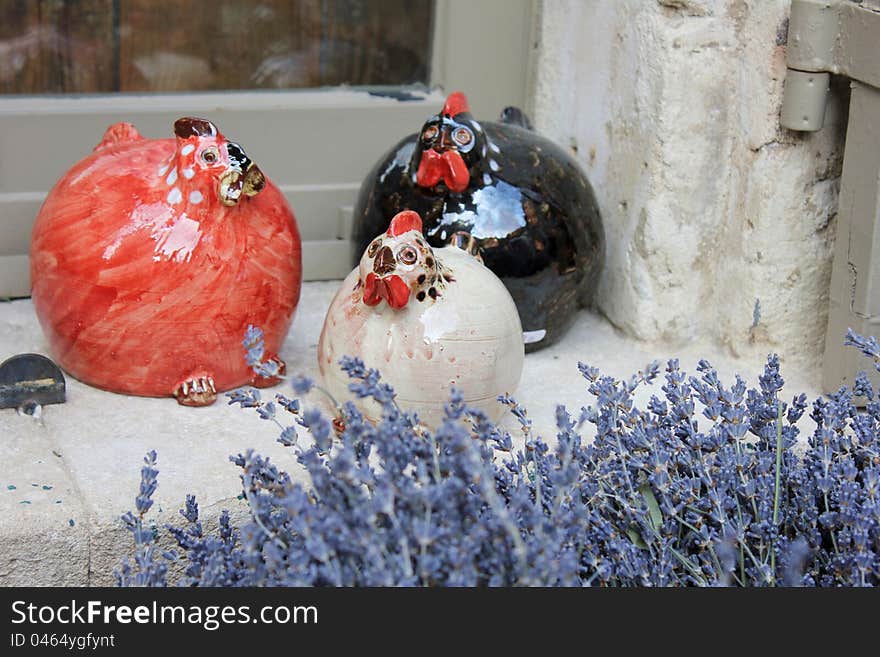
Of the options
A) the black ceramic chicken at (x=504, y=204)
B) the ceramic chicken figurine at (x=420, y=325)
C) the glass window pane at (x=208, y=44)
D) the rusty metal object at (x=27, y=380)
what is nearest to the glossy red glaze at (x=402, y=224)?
the ceramic chicken figurine at (x=420, y=325)

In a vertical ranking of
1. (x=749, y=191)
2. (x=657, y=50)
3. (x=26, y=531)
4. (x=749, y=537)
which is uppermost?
(x=657, y=50)

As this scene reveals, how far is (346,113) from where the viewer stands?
2.86 m

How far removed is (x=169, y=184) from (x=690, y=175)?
3.48ft

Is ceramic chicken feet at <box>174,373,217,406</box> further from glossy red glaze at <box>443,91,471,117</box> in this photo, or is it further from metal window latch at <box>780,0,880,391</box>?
metal window latch at <box>780,0,880,391</box>

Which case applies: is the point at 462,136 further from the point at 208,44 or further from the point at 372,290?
the point at 208,44

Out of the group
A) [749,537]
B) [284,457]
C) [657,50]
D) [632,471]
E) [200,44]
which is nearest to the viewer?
[749,537]

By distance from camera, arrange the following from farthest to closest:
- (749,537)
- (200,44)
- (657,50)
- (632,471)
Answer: (200,44)
(657,50)
(632,471)
(749,537)

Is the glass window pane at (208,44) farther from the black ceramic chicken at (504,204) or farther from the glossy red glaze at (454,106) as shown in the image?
the glossy red glaze at (454,106)

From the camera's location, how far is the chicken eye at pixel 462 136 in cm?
229

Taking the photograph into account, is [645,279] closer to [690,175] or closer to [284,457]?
[690,175]

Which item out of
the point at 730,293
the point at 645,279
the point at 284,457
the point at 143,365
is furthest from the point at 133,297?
the point at 730,293

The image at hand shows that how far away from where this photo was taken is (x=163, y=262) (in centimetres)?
209

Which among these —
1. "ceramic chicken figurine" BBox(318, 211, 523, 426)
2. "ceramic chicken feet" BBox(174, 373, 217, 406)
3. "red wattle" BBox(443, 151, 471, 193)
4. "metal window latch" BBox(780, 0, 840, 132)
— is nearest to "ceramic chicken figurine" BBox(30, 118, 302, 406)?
"ceramic chicken feet" BBox(174, 373, 217, 406)

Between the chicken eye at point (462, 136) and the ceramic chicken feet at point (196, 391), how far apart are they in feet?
2.08
